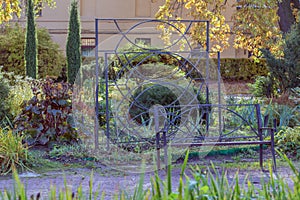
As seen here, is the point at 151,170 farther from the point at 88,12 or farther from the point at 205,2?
the point at 88,12

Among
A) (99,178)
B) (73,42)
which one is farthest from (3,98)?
(73,42)

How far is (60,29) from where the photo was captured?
71.6 feet

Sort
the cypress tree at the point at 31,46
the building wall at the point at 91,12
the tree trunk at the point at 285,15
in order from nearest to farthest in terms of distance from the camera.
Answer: the tree trunk at the point at 285,15, the cypress tree at the point at 31,46, the building wall at the point at 91,12

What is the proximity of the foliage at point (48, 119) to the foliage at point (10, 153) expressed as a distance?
1.31 m

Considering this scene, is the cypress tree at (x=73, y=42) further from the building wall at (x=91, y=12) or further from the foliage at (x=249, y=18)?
the building wall at (x=91, y=12)

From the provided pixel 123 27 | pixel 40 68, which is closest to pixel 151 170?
pixel 40 68

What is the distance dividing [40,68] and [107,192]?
13973mm

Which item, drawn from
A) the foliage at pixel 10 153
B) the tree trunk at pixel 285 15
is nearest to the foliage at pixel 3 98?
the foliage at pixel 10 153

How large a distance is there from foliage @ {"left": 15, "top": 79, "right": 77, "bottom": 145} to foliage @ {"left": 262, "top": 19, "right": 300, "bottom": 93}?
15.4ft

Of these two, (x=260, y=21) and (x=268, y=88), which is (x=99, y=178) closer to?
(x=268, y=88)

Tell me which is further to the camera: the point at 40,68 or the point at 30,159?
the point at 40,68

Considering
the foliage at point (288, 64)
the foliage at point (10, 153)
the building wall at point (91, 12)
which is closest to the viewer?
the foliage at point (10, 153)

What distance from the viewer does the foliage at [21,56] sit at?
60.0 feet

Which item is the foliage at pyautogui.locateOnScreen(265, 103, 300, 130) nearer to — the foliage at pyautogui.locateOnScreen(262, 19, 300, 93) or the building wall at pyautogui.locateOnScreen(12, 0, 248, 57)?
the foliage at pyautogui.locateOnScreen(262, 19, 300, 93)
